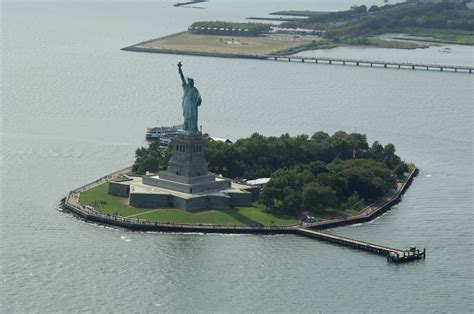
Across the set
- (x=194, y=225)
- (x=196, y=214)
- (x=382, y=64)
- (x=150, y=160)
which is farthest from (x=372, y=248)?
(x=382, y=64)

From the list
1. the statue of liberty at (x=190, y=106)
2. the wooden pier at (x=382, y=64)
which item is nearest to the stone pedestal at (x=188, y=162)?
the statue of liberty at (x=190, y=106)

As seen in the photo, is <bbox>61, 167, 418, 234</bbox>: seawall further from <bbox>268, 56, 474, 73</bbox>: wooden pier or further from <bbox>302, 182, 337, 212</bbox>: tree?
<bbox>268, 56, 474, 73</bbox>: wooden pier

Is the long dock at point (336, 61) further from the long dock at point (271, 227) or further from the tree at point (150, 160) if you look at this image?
the long dock at point (271, 227)

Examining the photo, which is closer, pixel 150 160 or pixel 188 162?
pixel 188 162

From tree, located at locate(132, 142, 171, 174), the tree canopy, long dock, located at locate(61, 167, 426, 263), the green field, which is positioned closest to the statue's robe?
the green field

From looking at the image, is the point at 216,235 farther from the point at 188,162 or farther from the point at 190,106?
the point at 190,106
